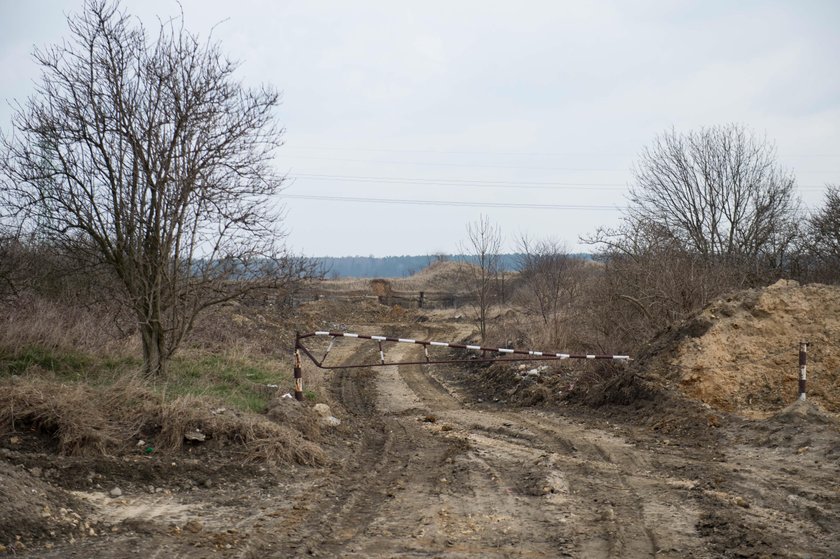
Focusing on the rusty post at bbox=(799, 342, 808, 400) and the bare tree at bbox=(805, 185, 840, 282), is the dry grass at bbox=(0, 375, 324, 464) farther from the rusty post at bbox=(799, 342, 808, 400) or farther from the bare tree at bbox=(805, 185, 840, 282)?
the bare tree at bbox=(805, 185, 840, 282)

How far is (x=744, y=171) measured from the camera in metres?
29.1

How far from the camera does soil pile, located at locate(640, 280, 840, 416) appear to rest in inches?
464

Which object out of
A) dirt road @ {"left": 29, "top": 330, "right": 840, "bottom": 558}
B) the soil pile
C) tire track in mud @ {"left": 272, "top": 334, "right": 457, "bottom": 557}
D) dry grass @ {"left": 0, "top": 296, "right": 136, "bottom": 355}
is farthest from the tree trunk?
the soil pile

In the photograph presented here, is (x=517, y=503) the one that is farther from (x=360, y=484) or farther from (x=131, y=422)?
(x=131, y=422)

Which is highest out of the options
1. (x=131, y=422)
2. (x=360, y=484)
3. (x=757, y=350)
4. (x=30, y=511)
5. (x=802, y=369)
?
(x=757, y=350)

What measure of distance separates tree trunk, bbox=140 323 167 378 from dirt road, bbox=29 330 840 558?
3.42m

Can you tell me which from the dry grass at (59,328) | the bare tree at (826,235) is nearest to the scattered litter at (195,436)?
the dry grass at (59,328)

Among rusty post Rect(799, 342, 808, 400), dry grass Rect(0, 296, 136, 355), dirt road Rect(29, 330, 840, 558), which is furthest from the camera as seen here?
dry grass Rect(0, 296, 136, 355)

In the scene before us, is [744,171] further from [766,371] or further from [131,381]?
[131,381]

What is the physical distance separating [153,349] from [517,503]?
7.39 metres

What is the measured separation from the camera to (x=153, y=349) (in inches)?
476

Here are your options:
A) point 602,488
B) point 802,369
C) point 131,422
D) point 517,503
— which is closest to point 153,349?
point 131,422

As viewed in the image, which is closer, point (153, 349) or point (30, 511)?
point (30, 511)

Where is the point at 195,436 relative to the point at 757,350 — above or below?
below
